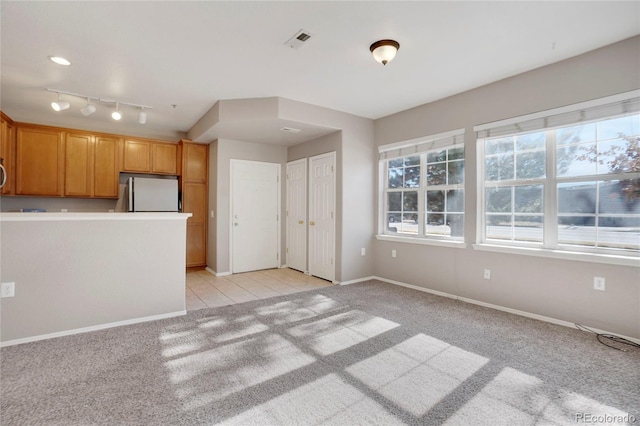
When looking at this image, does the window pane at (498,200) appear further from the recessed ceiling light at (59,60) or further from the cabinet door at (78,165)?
the cabinet door at (78,165)

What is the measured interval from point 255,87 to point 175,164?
2.87 metres

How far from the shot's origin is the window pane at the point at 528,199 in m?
3.30

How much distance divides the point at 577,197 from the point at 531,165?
549 millimetres

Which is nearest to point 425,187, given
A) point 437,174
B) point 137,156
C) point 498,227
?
point 437,174

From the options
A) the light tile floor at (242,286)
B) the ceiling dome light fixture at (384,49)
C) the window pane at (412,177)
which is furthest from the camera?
the window pane at (412,177)

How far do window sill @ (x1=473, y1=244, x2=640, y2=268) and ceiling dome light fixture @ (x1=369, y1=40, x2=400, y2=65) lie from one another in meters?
2.48

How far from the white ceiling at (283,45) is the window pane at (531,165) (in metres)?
0.94

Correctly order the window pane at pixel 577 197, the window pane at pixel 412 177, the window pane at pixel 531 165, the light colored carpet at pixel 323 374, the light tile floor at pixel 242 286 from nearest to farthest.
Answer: the light colored carpet at pixel 323 374 < the window pane at pixel 577 197 < the window pane at pixel 531 165 < the light tile floor at pixel 242 286 < the window pane at pixel 412 177

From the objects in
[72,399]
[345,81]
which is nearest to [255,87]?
[345,81]

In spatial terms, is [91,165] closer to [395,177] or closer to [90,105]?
[90,105]

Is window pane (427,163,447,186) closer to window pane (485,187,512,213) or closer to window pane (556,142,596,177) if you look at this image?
window pane (485,187,512,213)

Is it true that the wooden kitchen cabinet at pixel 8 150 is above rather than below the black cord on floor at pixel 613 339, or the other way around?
above

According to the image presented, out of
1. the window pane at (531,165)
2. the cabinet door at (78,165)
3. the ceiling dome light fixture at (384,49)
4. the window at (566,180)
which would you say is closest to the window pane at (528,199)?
the window at (566,180)

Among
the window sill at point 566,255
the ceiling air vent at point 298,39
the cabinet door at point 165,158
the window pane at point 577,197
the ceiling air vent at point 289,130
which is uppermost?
the ceiling air vent at point 298,39
